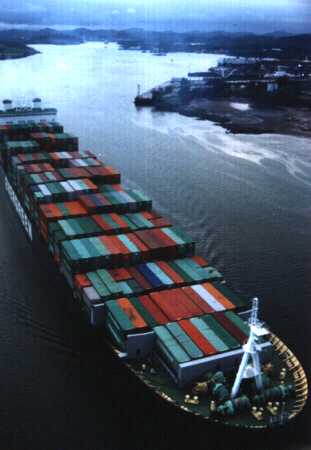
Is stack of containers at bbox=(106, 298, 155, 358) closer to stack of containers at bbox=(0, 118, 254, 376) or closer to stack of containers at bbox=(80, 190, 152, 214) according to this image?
stack of containers at bbox=(0, 118, 254, 376)

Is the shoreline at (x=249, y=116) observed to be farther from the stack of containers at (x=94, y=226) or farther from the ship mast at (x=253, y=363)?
the ship mast at (x=253, y=363)

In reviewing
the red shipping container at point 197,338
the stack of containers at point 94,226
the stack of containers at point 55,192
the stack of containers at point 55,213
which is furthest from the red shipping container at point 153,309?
the stack of containers at point 55,192

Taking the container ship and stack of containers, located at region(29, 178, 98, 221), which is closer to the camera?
the container ship

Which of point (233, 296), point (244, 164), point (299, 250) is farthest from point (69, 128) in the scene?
point (233, 296)

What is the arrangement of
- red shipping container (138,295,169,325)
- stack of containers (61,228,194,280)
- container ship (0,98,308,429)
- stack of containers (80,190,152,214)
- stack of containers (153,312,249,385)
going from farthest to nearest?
stack of containers (80,190,152,214) < stack of containers (61,228,194,280) < red shipping container (138,295,169,325) < stack of containers (153,312,249,385) < container ship (0,98,308,429)

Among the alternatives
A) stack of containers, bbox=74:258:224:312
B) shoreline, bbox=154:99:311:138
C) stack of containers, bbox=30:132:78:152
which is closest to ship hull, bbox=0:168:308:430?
stack of containers, bbox=74:258:224:312

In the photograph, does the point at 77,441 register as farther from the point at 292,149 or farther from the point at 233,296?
the point at 292,149

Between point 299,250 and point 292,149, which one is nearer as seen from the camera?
point 299,250
